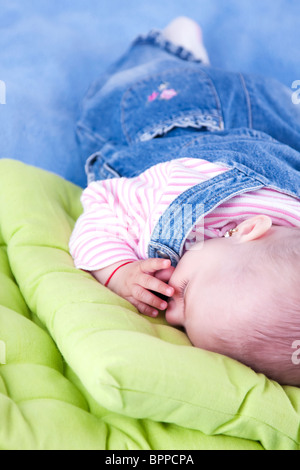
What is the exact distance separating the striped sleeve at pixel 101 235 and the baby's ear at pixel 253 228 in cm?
24

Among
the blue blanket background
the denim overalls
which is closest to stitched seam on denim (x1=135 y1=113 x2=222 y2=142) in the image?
the denim overalls

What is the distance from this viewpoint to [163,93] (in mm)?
1497

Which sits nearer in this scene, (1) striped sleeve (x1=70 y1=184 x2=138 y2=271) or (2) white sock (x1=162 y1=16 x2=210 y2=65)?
(1) striped sleeve (x1=70 y1=184 x2=138 y2=271)

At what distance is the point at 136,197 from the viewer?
111cm

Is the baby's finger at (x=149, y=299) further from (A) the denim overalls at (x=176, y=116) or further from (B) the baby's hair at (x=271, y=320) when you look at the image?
(A) the denim overalls at (x=176, y=116)

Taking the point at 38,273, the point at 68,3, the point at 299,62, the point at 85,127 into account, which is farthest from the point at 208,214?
the point at 68,3

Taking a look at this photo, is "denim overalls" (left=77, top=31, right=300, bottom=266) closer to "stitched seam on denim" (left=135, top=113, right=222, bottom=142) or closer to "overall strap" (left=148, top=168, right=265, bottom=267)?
"stitched seam on denim" (left=135, top=113, right=222, bottom=142)

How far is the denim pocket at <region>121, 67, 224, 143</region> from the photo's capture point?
1440mm

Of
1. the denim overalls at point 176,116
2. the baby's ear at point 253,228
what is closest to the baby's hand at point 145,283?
the baby's ear at point 253,228

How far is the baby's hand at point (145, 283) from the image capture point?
0.91m

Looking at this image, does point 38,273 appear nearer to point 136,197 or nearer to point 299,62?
point 136,197

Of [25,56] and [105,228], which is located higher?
[25,56]

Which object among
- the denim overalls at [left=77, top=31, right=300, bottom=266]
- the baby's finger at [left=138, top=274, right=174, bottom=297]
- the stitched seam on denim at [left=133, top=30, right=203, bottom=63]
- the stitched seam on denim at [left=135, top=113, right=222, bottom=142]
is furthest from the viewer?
the stitched seam on denim at [left=133, top=30, right=203, bottom=63]

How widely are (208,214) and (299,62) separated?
1.21 m
